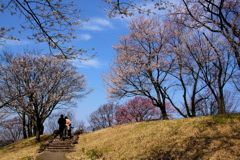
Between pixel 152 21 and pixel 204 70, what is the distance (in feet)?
25.5

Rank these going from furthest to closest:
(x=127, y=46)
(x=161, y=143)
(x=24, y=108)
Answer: (x=127, y=46) < (x=24, y=108) < (x=161, y=143)

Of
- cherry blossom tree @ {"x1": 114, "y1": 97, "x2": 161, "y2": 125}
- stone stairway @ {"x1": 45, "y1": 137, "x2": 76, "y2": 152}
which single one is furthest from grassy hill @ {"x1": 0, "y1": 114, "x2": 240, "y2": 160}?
cherry blossom tree @ {"x1": 114, "y1": 97, "x2": 161, "y2": 125}

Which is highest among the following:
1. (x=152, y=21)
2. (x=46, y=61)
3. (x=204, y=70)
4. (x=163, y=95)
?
(x=152, y=21)

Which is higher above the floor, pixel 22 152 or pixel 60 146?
pixel 60 146

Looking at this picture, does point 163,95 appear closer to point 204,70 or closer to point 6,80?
point 204,70

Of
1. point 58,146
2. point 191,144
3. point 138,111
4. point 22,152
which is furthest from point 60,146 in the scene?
point 138,111

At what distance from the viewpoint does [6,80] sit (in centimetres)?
1914

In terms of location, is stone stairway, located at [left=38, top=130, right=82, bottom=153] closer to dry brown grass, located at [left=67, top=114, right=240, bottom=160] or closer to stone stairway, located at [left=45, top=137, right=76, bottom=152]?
stone stairway, located at [left=45, top=137, right=76, bottom=152]

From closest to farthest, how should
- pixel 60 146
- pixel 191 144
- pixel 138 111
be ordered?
pixel 191 144
pixel 60 146
pixel 138 111

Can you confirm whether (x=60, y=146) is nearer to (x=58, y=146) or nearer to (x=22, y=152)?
(x=58, y=146)

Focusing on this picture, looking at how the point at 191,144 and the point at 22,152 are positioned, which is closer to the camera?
the point at 191,144

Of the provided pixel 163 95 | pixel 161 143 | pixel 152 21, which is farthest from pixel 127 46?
pixel 161 143

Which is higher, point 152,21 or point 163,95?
point 152,21

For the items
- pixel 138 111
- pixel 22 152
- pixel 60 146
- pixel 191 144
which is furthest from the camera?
pixel 138 111
